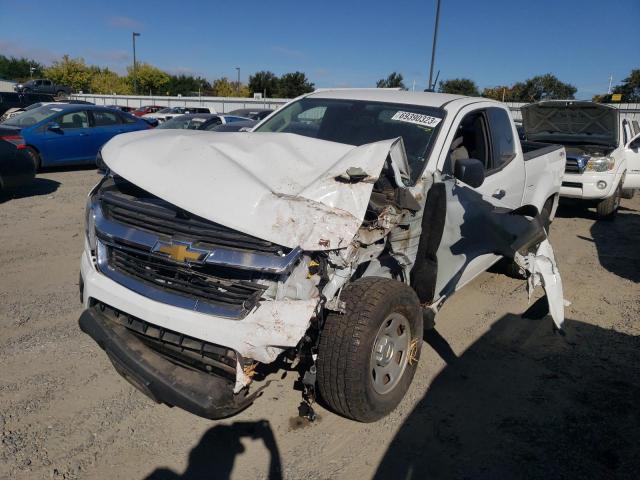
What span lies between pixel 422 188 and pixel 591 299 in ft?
10.3

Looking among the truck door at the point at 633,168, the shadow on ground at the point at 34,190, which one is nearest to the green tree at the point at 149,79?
the shadow on ground at the point at 34,190

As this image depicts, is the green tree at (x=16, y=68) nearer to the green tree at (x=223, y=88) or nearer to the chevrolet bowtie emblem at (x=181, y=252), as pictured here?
the green tree at (x=223, y=88)

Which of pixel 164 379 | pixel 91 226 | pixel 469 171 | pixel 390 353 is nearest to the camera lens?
pixel 164 379

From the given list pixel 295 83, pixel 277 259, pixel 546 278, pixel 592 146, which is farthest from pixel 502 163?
pixel 295 83

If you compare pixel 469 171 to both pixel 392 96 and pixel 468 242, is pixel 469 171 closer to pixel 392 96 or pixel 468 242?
pixel 468 242

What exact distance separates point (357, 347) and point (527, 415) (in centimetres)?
139

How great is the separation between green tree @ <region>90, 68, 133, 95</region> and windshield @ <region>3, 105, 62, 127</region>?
192 ft

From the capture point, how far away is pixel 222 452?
2.69m

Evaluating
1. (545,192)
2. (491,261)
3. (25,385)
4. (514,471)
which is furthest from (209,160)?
(545,192)

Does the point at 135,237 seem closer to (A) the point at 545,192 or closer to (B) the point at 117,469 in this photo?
(B) the point at 117,469

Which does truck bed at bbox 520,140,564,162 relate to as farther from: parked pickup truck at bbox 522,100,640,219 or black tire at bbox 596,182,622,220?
black tire at bbox 596,182,622,220

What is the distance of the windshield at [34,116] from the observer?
10.9 metres

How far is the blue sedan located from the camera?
10773 mm

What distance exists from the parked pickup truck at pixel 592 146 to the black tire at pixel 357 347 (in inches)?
285
